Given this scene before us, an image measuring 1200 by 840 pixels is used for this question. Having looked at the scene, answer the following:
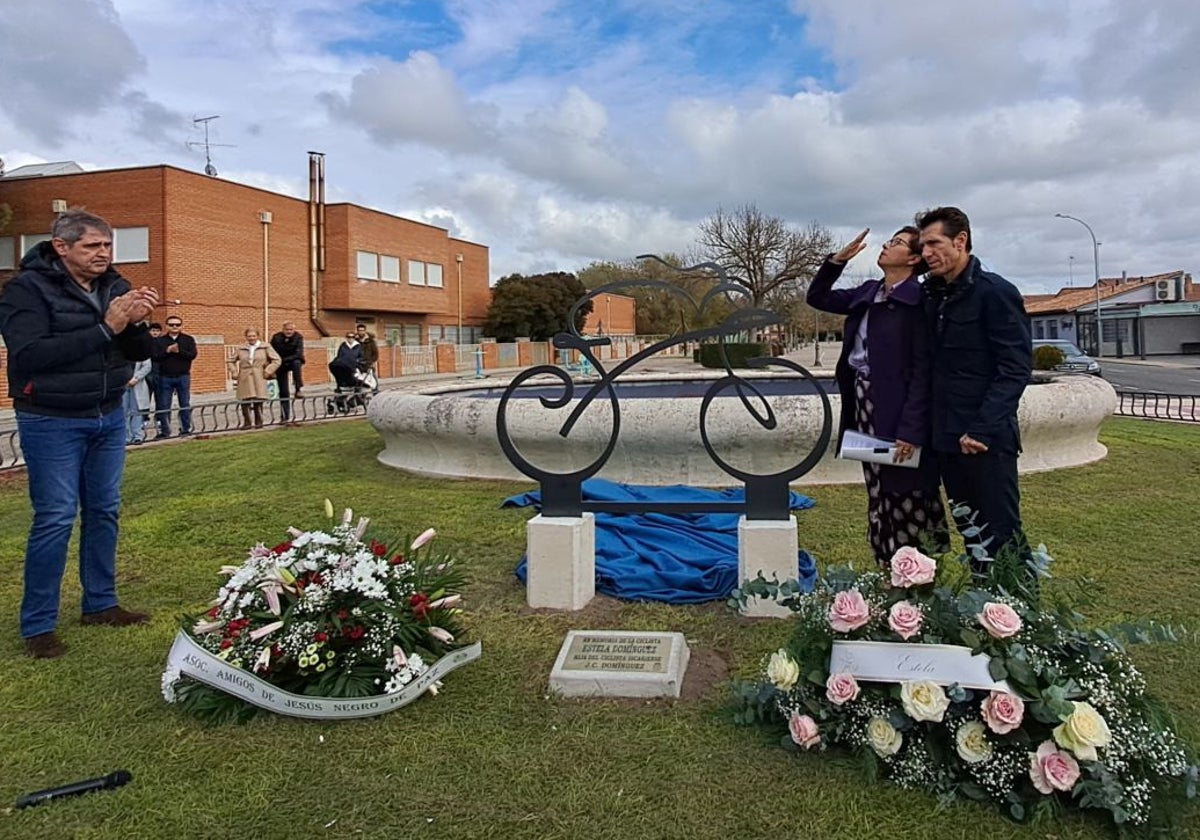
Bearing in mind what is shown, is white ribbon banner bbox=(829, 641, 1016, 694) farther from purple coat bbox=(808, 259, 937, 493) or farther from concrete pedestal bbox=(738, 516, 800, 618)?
concrete pedestal bbox=(738, 516, 800, 618)

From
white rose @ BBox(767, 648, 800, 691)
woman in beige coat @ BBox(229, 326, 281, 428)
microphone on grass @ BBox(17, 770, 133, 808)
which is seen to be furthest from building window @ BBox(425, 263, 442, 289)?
→ white rose @ BBox(767, 648, 800, 691)

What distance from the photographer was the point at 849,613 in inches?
101

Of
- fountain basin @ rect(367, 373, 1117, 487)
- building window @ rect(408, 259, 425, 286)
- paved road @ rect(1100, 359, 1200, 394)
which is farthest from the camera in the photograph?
building window @ rect(408, 259, 425, 286)

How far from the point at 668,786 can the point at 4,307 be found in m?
3.35

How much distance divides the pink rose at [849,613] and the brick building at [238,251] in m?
26.2

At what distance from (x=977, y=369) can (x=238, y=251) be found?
32597 mm

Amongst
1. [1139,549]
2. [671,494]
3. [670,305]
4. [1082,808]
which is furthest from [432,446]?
[670,305]

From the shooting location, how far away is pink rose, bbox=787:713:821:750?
261 cm

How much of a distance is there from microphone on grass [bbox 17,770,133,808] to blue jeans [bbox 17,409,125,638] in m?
1.38

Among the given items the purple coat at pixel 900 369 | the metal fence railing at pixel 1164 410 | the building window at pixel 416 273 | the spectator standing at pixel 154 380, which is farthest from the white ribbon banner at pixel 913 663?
the building window at pixel 416 273

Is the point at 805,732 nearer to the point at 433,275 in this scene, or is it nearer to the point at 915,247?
the point at 915,247

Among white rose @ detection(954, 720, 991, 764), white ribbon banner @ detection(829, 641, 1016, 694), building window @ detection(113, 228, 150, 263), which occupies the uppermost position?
building window @ detection(113, 228, 150, 263)

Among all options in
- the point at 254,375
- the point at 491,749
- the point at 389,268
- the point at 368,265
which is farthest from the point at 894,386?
the point at 389,268

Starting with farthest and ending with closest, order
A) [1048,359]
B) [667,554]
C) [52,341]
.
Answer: [1048,359]
[667,554]
[52,341]
